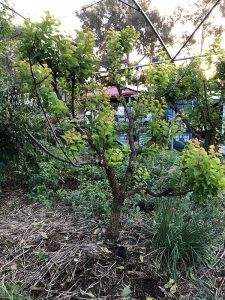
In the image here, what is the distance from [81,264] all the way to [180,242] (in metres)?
0.80

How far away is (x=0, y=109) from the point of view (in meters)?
3.24

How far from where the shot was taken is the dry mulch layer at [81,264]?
1791 mm

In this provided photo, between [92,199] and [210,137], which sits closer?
[92,199]

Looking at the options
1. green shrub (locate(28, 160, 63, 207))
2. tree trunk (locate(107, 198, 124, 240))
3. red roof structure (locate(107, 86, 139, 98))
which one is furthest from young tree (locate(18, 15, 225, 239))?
green shrub (locate(28, 160, 63, 207))

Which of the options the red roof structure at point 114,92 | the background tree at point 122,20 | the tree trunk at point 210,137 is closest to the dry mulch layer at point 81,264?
the red roof structure at point 114,92

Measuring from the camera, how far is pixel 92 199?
2.85m

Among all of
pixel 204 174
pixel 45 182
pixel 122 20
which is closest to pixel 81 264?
pixel 204 174

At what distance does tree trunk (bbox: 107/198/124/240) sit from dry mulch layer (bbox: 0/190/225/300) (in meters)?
0.07

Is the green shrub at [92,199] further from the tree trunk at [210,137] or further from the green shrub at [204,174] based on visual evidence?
the tree trunk at [210,137]

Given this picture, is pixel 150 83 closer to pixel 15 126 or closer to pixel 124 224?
pixel 124 224

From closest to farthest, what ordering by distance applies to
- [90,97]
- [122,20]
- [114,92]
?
[90,97], [114,92], [122,20]

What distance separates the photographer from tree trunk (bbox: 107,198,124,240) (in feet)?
7.29

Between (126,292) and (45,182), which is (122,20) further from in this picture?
(126,292)

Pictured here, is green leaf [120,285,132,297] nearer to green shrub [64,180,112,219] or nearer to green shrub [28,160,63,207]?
green shrub [64,180,112,219]
